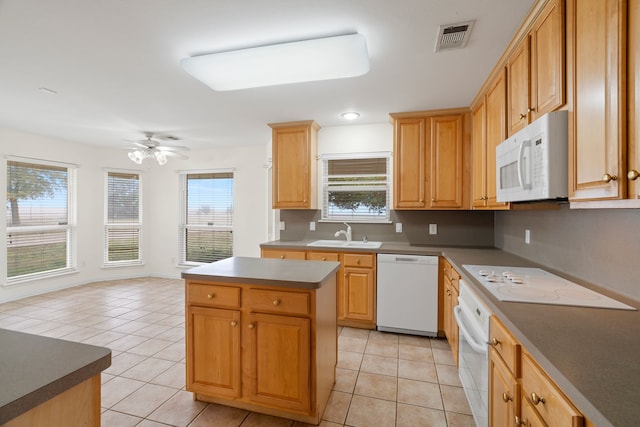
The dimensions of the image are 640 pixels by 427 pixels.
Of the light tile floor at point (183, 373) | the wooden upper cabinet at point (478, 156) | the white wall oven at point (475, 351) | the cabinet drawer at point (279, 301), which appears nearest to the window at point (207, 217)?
the light tile floor at point (183, 373)

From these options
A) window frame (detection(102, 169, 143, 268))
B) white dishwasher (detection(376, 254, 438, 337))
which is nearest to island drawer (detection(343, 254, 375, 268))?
white dishwasher (detection(376, 254, 438, 337))

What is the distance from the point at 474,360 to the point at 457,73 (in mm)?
2157

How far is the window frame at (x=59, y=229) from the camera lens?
13.8ft

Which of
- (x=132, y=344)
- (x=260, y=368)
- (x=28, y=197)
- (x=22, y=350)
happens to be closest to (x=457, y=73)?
(x=260, y=368)

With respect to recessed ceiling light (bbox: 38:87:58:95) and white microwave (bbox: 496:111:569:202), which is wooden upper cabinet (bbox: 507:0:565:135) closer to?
white microwave (bbox: 496:111:569:202)

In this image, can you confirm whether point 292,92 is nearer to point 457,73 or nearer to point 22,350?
point 457,73

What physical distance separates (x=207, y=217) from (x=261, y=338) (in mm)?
4280

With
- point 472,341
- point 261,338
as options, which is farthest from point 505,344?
point 261,338

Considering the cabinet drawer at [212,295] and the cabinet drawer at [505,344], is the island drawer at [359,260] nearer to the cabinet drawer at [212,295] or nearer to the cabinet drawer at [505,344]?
the cabinet drawer at [212,295]

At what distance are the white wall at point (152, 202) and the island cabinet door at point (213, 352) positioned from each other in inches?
126

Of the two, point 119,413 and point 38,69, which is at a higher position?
point 38,69

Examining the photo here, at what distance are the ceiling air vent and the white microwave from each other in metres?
0.74

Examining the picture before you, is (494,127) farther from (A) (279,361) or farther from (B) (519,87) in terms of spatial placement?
(A) (279,361)

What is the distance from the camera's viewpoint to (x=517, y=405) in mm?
1136
